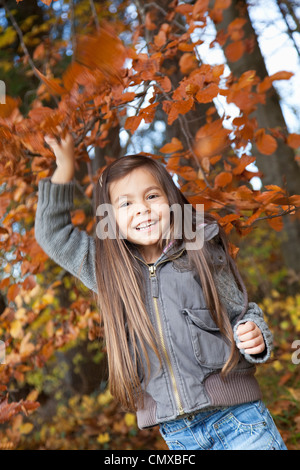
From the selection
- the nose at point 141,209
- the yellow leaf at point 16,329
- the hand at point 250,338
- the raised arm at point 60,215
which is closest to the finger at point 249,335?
the hand at point 250,338

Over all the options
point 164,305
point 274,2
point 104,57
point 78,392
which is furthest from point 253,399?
point 274,2

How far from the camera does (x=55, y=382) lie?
21.8ft

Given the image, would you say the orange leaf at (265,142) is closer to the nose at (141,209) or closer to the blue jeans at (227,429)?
the nose at (141,209)

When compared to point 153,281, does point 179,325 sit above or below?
below

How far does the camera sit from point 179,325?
64.0 inches

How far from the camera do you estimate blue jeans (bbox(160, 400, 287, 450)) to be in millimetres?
1581

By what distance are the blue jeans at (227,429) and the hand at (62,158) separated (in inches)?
38.1

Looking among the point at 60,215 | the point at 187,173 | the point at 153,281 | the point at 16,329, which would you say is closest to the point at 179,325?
the point at 153,281

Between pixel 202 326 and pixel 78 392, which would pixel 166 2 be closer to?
pixel 202 326

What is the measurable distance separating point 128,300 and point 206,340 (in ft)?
1.04

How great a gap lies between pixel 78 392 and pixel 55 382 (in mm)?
1320

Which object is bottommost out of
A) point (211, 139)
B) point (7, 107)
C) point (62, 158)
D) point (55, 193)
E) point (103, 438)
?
point (103, 438)

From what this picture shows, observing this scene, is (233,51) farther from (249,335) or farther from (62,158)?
(249,335)

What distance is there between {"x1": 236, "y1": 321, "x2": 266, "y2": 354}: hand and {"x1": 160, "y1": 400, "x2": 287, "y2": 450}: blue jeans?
22cm
